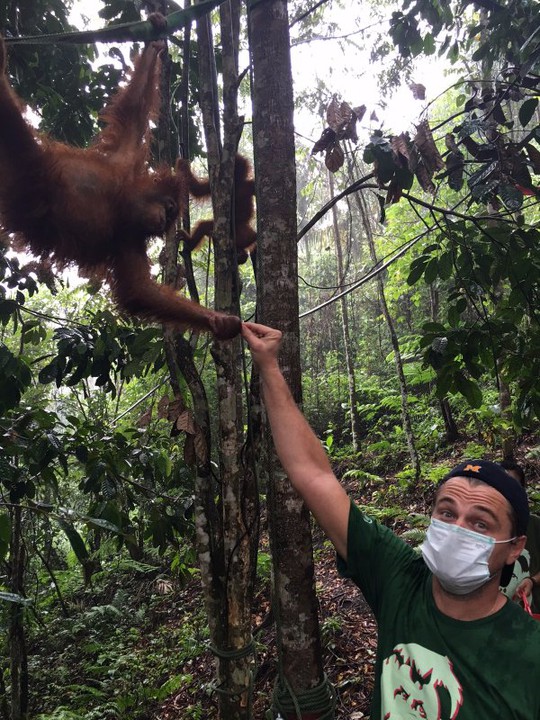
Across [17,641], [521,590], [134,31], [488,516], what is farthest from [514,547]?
[17,641]

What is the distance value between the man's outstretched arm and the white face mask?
0.22m

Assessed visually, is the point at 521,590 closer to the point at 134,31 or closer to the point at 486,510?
the point at 486,510

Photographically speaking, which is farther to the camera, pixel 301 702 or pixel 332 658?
pixel 332 658

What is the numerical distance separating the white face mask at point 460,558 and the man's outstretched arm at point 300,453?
0.71 feet

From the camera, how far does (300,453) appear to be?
4.36 feet

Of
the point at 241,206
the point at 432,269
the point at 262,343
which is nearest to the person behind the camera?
the point at 262,343

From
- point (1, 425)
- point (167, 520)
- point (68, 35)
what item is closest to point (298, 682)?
point (167, 520)

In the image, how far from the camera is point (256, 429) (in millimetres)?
2135

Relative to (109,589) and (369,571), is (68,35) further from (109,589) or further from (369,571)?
(109,589)

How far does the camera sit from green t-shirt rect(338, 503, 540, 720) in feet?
3.33

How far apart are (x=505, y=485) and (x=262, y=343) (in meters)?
0.69

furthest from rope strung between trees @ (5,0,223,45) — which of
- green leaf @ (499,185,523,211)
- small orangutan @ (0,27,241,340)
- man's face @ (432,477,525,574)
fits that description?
man's face @ (432,477,525,574)

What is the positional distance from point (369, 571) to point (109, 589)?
5.89 meters

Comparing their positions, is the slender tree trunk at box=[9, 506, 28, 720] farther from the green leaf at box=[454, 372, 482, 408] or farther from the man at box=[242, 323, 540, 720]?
the green leaf at box=[454, 372, 482, 408]
